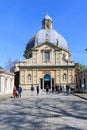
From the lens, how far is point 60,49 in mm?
86625

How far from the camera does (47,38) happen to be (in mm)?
90500

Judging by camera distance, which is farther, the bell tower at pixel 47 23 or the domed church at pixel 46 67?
the bell tower at pixel 47 23

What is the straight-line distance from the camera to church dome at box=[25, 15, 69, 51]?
90581mm

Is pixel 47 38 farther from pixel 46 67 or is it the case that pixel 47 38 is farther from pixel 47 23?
pixel 47 23

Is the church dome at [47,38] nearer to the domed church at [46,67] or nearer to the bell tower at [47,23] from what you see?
the bell tower at [47,23]

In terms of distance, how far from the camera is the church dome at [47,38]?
9058 centimetres

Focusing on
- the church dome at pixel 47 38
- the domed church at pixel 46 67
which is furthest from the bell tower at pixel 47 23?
the domed church at pixel 46 67

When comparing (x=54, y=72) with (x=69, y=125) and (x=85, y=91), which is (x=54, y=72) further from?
(x=69, y=125)

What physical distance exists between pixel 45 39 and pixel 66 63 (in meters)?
9.34

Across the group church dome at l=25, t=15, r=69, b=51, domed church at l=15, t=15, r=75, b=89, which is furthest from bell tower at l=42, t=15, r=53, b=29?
domed church at l=15, t=15, r=75, b=89

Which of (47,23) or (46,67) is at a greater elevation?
(47,23)

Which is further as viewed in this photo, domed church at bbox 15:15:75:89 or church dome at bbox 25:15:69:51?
church dome at bbox 25:15:69:51

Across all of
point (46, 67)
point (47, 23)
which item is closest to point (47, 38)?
point (46, 67)

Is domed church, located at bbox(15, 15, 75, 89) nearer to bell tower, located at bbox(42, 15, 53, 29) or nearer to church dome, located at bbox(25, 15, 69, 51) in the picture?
church dome, located at bbox(25, 15, 69, 51)
